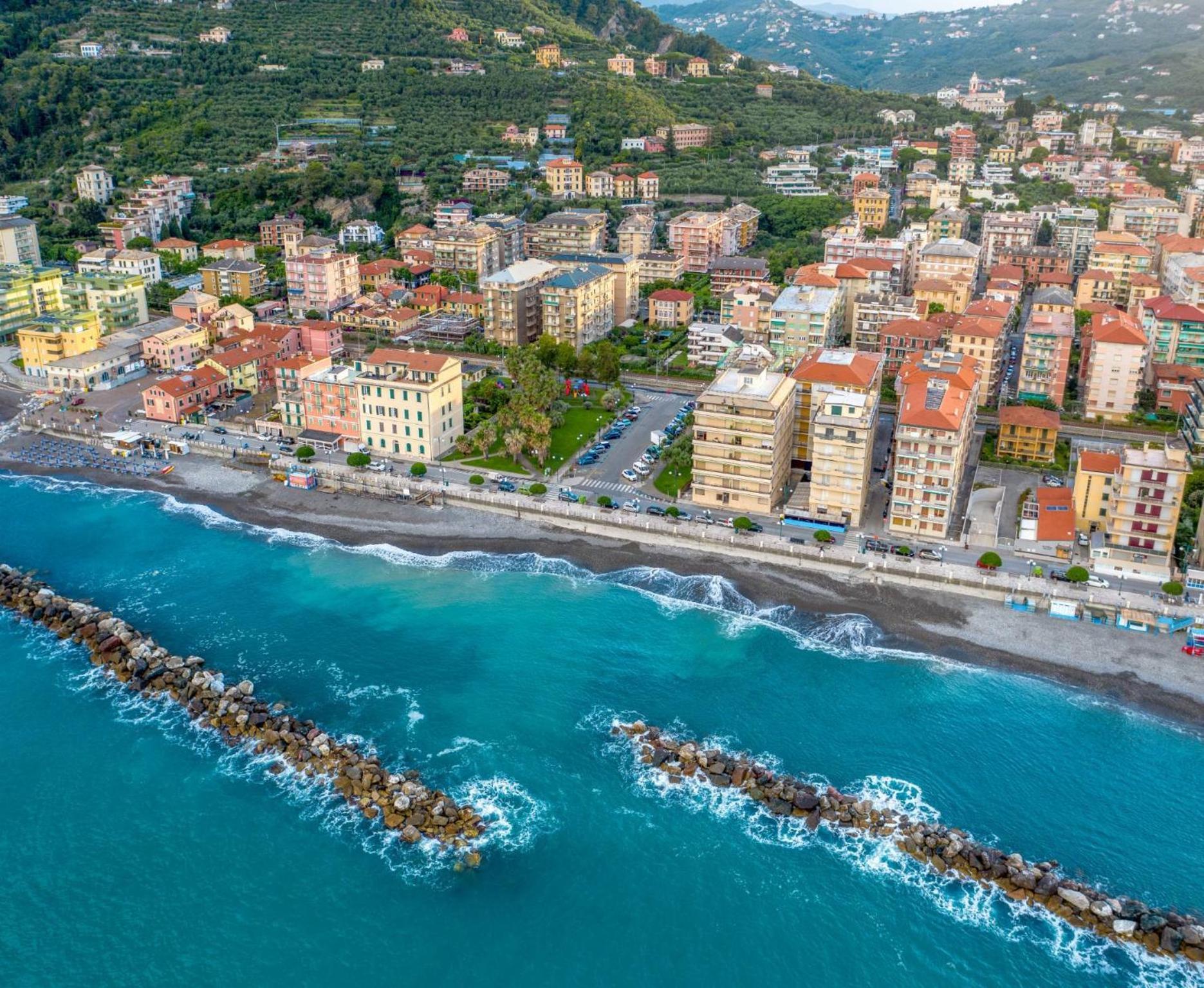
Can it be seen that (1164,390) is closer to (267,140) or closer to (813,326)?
(813,326)

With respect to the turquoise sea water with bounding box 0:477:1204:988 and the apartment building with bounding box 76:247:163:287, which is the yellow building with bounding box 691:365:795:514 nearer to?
the turquoise sea water with bounding box 0:477:1204:988

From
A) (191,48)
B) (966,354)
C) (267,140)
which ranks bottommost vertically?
(966,354)

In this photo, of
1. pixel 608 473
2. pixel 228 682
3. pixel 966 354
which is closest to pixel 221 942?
pixel 228 682

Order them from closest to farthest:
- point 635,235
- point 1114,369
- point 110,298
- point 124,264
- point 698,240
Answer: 1. point 1114,369
2. point 110,298
3. point 124,264
4. point 698,240
5. point 635,235

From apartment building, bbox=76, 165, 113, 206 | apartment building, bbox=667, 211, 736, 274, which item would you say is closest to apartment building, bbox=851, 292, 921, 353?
apartment building, bbox=667, 211, 736, 274

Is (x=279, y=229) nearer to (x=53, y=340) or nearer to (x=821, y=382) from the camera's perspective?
(x=53, y=340)

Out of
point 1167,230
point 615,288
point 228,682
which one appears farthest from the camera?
point 1167,230

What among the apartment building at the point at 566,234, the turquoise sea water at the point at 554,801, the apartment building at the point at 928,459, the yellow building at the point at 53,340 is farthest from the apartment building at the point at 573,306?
the yellow building at the point at 53,340

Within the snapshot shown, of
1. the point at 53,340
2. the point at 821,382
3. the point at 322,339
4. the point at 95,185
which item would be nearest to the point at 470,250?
the point at 322,339
